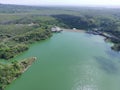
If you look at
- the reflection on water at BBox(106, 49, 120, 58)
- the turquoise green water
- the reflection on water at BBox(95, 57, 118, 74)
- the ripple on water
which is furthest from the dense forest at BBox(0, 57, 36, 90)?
the reflection on water at BBox(106, 49, 120, 58)

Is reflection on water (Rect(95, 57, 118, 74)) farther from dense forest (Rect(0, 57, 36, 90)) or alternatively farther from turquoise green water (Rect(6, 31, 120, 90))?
dense forest (Rect(0, 57, 36, 90))

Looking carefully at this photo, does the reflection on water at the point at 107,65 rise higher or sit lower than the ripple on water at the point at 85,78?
lower

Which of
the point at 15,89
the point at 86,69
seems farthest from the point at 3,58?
the point at 86,69

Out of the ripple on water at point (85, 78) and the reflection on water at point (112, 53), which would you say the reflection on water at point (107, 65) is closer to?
the ripple on water at point (85, 78)

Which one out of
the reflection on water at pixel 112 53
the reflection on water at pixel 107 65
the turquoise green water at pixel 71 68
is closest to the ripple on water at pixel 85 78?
the turquoise green water at pixel 71 68

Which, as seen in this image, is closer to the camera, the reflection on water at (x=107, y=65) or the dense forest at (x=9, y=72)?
the dense forest at (x=9, y=72)

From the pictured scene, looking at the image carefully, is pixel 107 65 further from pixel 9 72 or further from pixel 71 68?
pixel 9 72

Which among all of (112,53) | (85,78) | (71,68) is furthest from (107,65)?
(112,53)

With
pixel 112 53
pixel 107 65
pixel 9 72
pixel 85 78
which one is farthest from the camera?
pixel 112 53

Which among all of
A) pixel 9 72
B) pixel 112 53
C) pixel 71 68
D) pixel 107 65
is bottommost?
pixel 112 53
